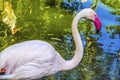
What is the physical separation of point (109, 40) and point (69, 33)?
563 millimetres

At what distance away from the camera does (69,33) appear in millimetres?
6680

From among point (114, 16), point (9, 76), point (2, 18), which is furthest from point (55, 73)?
point (114, 16)

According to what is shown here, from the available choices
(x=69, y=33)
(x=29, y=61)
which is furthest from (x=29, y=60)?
(x=69, y=33)

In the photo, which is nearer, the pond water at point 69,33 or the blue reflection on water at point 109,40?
the pond water at point 69,33

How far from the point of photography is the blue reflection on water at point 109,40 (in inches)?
220

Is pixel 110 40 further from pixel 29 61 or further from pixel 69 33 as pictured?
pixel 29 61

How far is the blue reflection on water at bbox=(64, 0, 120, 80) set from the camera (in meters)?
5.60

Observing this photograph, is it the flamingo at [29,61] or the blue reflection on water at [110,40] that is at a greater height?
the flamingo at [29,61]

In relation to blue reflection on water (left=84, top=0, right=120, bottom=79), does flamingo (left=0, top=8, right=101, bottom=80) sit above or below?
above

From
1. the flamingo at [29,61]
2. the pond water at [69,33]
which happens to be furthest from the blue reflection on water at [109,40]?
the flamingo at [29,61]

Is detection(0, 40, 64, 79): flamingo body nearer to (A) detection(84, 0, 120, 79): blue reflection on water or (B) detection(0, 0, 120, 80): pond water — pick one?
(B) detection(0, 0, 120, 80): pond water

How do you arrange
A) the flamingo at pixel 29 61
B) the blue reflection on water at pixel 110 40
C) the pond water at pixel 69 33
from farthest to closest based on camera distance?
the blue reflection on water at pixel 110 40
the pond water at pixel 69 33
the flamingo at pixel 29 61

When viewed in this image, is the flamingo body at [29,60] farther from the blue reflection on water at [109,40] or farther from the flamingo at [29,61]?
the blue reflection on water at [109,40]

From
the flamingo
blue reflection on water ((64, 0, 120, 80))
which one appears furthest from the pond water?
the flamingo
